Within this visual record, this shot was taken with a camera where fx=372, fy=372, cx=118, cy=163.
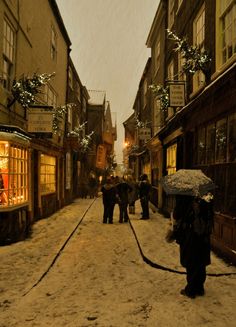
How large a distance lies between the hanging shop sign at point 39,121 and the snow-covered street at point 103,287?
3.89 metres

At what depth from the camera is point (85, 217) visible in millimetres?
16641

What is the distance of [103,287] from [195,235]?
1.85m

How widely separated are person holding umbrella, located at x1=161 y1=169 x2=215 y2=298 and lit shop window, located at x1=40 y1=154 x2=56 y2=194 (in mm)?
11052

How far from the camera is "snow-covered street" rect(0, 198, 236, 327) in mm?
4863

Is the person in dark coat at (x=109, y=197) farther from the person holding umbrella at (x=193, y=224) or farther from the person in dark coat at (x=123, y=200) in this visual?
the person holding umbrella at (x=193, y=224)

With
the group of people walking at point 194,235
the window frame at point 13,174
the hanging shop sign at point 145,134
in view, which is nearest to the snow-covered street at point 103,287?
the group of people walking at point 194,235

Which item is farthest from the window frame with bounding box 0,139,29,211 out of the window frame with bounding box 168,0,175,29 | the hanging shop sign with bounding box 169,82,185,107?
the window frame with bounding box 168,0,175,29

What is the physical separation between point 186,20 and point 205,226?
10244 mm

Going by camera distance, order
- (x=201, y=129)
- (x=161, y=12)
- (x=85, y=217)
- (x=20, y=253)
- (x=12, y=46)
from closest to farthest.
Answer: (x=20, y=253) < (x=201, y=129) < (x=12, y=46) < (x=85, y=217) < (x=161, y=12)

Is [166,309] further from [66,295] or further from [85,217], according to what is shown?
[85,217]

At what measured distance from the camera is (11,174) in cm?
1048

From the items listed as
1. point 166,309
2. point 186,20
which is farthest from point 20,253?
point 186,20

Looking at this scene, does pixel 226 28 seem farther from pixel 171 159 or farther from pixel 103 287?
pixel 171 159

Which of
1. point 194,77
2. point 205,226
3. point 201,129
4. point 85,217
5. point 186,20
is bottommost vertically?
point 85,217
